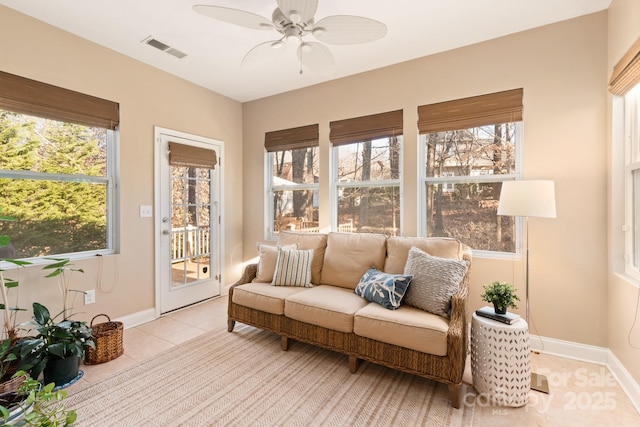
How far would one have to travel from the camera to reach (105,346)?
2430 millimetres

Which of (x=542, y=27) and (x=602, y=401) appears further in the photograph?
(x=542, y=27)

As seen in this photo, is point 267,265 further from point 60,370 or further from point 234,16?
point 234,16

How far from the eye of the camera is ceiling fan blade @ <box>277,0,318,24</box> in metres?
1.75

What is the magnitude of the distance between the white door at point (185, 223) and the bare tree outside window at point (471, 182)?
270 cm

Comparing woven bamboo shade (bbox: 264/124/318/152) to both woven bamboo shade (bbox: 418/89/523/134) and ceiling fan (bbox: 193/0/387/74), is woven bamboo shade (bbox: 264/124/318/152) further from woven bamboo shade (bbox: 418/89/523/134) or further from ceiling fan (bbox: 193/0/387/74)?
ceiling fan (bbox: 193/0/387/74)

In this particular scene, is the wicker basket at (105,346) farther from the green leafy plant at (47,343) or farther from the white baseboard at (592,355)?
the white baseboard at (592,355)

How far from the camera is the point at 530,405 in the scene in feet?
6.23

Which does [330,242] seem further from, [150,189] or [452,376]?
[150,189]

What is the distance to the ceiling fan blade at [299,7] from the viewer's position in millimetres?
1754

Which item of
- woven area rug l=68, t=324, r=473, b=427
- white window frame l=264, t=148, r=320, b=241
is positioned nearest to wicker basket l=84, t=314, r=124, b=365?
woven area rug l=68, t=324, r=473, b=427

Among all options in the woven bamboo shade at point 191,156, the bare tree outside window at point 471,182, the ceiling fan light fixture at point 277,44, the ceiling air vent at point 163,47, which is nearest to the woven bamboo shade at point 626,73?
the bare tree outside window at point 471,182

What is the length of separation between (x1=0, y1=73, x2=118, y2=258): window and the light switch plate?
26 cm

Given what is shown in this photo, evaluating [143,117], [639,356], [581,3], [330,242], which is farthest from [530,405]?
[143,117]

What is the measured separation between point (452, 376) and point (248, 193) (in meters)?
3.41
